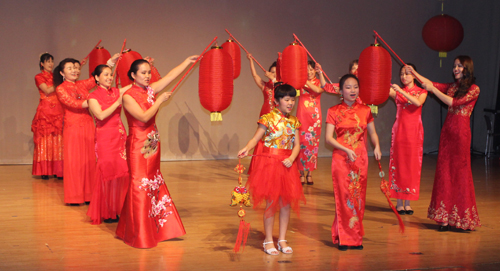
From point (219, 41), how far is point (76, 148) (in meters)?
3.66

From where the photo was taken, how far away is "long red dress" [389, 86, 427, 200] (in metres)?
4.17

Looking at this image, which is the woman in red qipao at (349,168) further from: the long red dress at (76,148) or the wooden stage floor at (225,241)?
the long red dress at (76,148)

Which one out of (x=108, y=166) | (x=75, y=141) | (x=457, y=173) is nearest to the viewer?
(x=457, y=173)

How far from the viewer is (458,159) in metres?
3.66

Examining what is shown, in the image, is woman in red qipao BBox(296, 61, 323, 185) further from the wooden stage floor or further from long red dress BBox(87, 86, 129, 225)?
long red dress BBox(87, 86, 129, 225)

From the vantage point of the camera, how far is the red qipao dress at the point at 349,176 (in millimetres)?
3162

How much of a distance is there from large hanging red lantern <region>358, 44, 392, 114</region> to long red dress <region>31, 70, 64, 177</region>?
163 inches

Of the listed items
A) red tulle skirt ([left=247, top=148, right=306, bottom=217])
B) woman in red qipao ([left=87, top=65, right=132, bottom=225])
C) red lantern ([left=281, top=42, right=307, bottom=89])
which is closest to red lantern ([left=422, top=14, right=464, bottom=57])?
red lantern ([left=281, top=42, right=307, bottom=89])

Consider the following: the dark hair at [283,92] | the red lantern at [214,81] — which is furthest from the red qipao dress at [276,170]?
the red lantern at [214,81]

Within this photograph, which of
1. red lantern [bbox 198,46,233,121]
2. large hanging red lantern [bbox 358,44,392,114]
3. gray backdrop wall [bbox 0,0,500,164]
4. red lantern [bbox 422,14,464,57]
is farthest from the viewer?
gray backdrop wall [bbox 0,0,500,164]

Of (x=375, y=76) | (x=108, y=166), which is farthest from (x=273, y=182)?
(x=108, y=166)

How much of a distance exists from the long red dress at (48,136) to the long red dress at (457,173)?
4658mm

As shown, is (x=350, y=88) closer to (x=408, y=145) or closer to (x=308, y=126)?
(x=408, y=145)

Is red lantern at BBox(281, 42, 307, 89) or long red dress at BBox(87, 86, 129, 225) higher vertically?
red lantern at BBox(281, 42, 307, 89)
